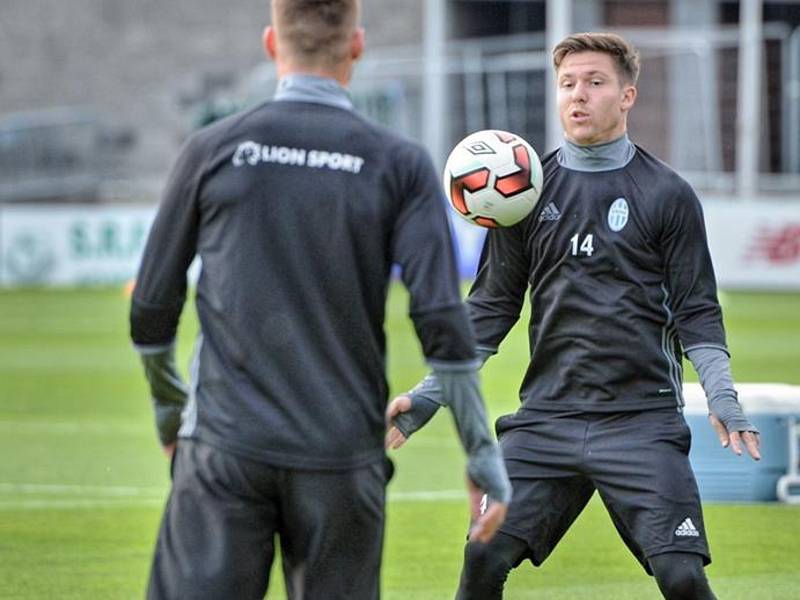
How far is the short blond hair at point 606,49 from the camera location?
20.3 ft

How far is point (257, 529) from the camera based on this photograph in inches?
179

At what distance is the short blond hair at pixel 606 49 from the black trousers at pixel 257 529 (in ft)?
6.94

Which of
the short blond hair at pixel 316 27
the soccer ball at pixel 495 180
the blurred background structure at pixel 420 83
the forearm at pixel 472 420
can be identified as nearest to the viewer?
the short blond hair at pixel 316 27

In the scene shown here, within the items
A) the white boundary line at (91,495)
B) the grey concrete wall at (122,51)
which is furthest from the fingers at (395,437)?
the grey concrete wall at (122,51)

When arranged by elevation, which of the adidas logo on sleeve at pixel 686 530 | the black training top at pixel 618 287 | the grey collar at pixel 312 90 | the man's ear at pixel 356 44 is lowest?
the adidas logo on sleeve at pixel 686 530

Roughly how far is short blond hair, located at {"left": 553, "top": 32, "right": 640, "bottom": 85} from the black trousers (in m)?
2.12

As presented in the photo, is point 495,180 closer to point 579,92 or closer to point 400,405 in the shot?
point 579,92

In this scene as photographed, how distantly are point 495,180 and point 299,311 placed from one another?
1.79 meters

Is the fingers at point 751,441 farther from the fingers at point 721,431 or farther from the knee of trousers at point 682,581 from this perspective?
the knee of trousers at point 682,581

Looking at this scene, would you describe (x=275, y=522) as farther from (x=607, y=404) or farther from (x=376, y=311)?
(x=607, y=404)

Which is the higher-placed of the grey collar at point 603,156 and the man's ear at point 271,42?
the man's ear at point 271,42

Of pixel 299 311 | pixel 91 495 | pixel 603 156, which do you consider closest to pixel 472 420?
pixel 299 311

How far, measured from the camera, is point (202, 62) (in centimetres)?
4175

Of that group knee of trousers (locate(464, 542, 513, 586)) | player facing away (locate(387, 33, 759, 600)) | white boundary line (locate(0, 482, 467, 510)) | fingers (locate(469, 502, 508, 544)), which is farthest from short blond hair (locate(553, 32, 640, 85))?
white boundary line (locate(0, 482, 467, 510))
